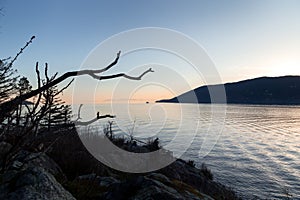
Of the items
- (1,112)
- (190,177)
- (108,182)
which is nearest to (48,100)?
(1,112)

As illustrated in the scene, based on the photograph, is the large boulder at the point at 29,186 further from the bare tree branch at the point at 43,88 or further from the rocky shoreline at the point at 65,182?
the bare tree branch at the point at 43,88

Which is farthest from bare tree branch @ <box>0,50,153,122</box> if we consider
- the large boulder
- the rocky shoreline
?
the large boulder

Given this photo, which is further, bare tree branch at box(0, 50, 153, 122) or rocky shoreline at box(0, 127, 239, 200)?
rocky shoreline at box(0, 127, 239, 200)

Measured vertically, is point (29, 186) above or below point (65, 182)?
above

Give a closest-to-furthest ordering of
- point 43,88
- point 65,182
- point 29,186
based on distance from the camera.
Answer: point 43,88 → point 29,186 → point 65,182

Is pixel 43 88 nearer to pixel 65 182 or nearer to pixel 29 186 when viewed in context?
pixel 29 186

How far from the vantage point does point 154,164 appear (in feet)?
44.1

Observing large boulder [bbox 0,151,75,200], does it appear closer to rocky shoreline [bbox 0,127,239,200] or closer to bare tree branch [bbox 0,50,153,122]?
rocky shoreline [bbox 0,127,239,200]

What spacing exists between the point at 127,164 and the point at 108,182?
573cm

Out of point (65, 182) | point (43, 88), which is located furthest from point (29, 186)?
point (65, 182)

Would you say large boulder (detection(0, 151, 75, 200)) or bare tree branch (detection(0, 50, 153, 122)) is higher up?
bare tree branch (detection(0, 50, 153, 122))

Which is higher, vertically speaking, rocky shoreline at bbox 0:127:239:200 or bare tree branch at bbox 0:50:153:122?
bare tree branch at bbox 0:50:153:122

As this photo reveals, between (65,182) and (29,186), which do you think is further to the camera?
(65,182)

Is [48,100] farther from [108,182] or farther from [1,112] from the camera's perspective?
[108,182]
